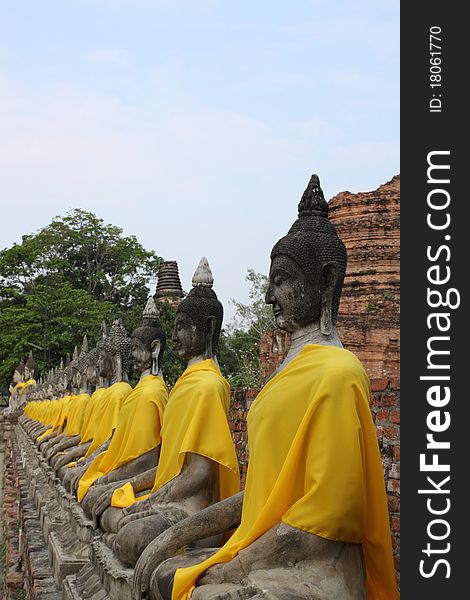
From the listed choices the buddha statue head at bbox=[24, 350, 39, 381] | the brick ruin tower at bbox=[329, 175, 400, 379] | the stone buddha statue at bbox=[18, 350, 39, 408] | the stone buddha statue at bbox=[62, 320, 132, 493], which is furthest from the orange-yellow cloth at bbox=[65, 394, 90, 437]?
the buddha statue head at bbox=[24, 350, 39, 381]

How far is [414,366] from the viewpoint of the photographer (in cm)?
297

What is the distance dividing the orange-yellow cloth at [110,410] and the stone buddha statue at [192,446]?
2.53 meters

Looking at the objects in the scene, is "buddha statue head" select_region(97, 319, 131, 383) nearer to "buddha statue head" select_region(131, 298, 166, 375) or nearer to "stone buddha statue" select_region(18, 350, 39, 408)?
"buddha statue head" select_region(131, 298, 166, 375)

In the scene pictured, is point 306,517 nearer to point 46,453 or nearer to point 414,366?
point 414,366

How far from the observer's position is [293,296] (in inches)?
147

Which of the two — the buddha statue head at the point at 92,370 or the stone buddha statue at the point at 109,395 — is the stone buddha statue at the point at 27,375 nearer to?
the buddha statue head at the point at 92,370

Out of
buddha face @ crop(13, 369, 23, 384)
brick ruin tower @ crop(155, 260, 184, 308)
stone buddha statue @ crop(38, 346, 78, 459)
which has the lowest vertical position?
stone buddha statue @ crop(38, 346, 78, 459)

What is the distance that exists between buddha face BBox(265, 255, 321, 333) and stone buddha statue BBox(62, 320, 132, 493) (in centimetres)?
436

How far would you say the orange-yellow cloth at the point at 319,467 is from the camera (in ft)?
10.4

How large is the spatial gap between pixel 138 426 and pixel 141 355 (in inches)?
33.9

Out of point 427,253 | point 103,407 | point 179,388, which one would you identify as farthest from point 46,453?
point 427,253

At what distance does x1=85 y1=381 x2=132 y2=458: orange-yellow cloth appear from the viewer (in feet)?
26.5


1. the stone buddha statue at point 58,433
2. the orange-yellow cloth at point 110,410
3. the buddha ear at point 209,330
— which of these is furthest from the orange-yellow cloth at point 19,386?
the buddha ear at point 209,330

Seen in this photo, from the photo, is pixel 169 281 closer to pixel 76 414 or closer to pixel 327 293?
pixel 76 414
